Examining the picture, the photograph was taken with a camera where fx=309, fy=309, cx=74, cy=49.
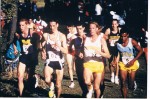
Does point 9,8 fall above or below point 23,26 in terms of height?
above

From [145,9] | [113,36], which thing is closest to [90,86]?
[113,36]

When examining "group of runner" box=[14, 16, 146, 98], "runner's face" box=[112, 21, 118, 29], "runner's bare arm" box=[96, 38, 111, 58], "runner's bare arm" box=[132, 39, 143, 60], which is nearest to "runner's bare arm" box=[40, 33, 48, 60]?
"group of runner" box=[14, 16, 146, 98]

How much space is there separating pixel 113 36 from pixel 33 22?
1143 millimetres

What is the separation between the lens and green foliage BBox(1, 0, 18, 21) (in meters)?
4.36

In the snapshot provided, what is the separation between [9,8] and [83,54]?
48.4 inches

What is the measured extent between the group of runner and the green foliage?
16 centimetres

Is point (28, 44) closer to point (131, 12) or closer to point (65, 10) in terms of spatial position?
point (65, 10)

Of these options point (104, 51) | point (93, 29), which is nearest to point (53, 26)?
point (93, 29)

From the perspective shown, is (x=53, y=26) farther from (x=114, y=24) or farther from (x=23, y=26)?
(x=114, y=24)

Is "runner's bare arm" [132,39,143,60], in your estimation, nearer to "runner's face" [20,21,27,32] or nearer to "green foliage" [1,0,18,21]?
"runner's face" [20,21,27,32]

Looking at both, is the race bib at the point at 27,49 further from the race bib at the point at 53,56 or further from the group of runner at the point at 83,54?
the race bib at the point at 53,56

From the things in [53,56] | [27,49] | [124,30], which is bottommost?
[53,56]

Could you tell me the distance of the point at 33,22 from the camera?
4.36 m

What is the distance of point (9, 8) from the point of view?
4.36 m
